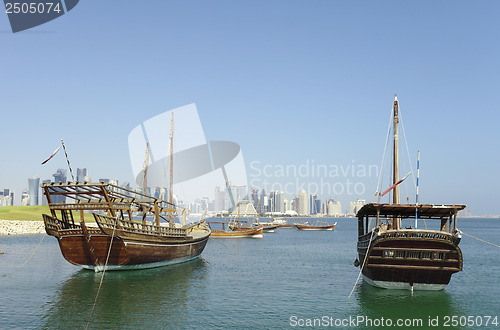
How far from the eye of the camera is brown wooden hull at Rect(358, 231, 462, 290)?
75.5 feet

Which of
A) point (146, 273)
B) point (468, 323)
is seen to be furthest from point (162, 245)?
point (468, 323)

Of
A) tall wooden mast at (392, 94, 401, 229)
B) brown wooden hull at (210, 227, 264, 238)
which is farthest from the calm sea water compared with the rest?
brown wooden hull at (210, 227, 264, 238)

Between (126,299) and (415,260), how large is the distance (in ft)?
54.8

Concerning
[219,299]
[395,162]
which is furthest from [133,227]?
[395,162]

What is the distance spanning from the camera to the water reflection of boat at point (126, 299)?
18.7 m

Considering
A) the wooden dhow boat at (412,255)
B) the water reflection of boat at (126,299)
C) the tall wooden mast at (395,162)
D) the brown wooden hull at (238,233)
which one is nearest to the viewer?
the water reflection of boat at (126,299)

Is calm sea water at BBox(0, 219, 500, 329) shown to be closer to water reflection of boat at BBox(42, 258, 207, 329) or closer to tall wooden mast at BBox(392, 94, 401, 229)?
water reflection of boat at BBox(42, 258, 207, 329)

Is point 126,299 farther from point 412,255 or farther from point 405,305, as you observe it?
point 412,255

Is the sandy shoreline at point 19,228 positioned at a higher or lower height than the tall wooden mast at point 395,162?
lower

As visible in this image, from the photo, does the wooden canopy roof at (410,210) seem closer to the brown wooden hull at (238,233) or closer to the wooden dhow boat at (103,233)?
the wooden dhow boat at (103,233)

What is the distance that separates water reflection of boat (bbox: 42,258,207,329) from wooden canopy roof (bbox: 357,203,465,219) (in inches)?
475

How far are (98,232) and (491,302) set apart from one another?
26.4 meters

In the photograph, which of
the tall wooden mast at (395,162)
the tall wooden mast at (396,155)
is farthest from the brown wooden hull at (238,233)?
the tall wooden mast at (396,155)

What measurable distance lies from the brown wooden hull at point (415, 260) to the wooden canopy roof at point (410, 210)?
67.9 inches
